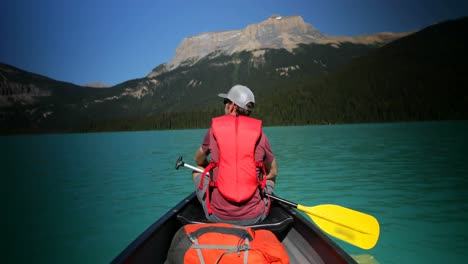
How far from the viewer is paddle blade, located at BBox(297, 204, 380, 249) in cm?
514

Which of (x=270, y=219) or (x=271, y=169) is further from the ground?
(x=271, y=169)

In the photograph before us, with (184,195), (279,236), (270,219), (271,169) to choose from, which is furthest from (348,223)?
(184,195)

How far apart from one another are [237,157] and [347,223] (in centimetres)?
254

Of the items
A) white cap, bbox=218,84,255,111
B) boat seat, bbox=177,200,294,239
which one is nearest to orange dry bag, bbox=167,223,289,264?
boat seat, bbox=177,200,294,239

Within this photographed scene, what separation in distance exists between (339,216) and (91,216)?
28.1 ft

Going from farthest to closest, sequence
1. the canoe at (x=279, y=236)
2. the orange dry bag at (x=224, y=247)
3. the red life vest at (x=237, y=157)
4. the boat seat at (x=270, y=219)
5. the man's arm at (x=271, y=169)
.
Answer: the man's arm at (x=271, y=169), the boat seat at (x=270, y=219), the red life vest at (x=237, y=157), the canoe at (x=279, y=236), the orange dry bag at (x=224, y=247)

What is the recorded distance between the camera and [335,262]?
3.58m

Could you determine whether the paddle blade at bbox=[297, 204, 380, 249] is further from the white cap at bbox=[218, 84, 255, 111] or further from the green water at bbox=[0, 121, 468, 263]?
the white cap at bbox=[218, 84, 255, 111]

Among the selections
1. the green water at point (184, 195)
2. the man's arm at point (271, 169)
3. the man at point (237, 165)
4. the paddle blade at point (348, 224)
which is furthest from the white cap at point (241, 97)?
the green water at point (184, 195)

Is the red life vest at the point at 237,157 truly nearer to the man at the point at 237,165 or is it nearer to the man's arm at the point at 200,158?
the man at the point at 237,165

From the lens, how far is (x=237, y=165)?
408 cm

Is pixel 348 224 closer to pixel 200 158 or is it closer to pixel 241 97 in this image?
pixel 200 158

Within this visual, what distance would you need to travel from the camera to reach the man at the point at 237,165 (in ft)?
13.4

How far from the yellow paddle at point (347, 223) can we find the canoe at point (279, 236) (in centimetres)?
43
